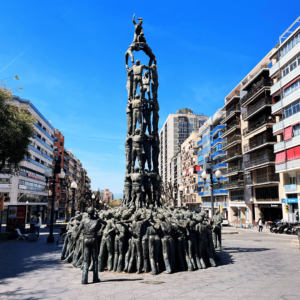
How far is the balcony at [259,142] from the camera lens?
36.8m

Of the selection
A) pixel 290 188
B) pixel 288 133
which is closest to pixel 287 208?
pixel 290 188

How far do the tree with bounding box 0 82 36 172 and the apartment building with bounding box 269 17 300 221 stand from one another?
2531 centimetres

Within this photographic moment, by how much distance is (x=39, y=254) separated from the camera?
14.0 m

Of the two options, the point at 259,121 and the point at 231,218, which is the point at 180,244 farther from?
the point at 231,218

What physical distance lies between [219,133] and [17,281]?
170ft

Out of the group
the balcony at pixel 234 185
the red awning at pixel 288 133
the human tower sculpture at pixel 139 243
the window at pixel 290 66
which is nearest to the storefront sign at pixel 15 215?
the human tower sculpture at pixel 139 243

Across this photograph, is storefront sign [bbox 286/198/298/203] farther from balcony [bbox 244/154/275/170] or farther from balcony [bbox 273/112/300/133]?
balcony [bbox 273/112/300/133]

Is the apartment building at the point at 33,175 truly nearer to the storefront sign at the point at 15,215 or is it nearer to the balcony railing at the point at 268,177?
the storefront sign at the point at 15,215

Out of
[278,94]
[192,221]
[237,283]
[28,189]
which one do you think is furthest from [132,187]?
[28,189]

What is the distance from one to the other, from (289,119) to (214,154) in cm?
2860

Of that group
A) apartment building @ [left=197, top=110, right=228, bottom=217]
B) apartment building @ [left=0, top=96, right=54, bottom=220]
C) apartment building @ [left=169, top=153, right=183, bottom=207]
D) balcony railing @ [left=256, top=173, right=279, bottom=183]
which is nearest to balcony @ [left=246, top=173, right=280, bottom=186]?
balcony railing @ [left=256, top=173, right=279, bottom=183]

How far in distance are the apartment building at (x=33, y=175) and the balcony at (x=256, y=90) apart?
30906 millimetres

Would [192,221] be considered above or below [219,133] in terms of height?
below

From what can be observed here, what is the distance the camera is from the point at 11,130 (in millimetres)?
21234
